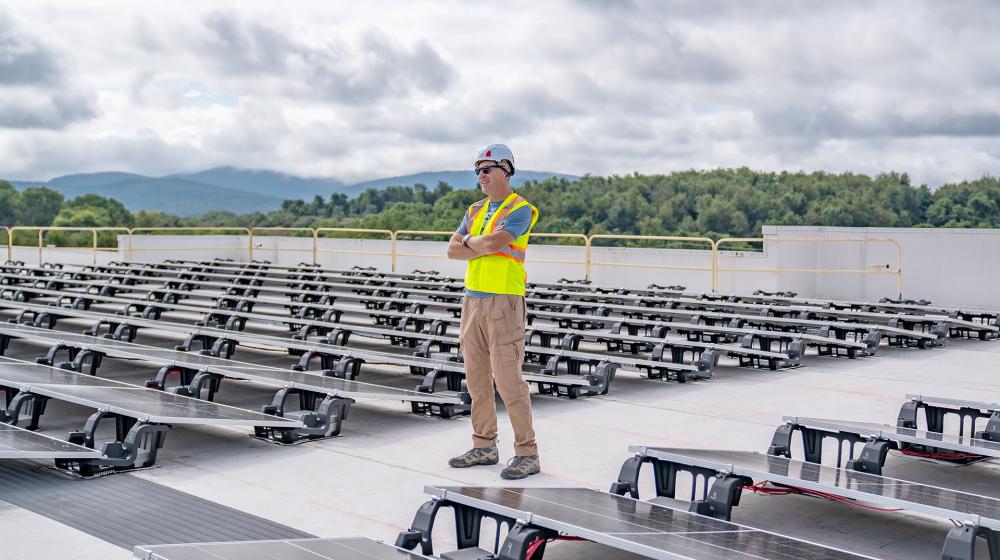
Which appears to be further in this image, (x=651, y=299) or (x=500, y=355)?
(x=651, y=299)

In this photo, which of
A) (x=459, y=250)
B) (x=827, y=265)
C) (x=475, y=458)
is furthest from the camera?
(x=827, y=265)

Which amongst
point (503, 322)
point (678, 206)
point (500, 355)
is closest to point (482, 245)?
point (503, 322)

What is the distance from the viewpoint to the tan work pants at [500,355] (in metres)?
5.55

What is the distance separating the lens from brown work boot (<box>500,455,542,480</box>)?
18.2 feet

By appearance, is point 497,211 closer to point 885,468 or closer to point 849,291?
point 885,468

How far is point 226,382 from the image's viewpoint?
30.2 feet

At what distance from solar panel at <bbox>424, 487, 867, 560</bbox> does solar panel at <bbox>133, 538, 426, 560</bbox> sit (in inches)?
17.8

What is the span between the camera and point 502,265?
5570mm

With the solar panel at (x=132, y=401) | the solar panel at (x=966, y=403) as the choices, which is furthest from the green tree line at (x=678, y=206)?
the solar panel at (x=966, y=403)

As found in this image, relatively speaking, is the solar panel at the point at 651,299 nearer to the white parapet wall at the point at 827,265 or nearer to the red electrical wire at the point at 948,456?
the white parapet wall at the point at 827,265

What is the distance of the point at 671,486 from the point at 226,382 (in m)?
5.39

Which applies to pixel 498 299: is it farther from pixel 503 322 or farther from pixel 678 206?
pixel 678 206

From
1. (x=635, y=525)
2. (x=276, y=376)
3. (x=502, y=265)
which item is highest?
(x=502, y=265)

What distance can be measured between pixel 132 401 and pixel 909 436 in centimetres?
452
